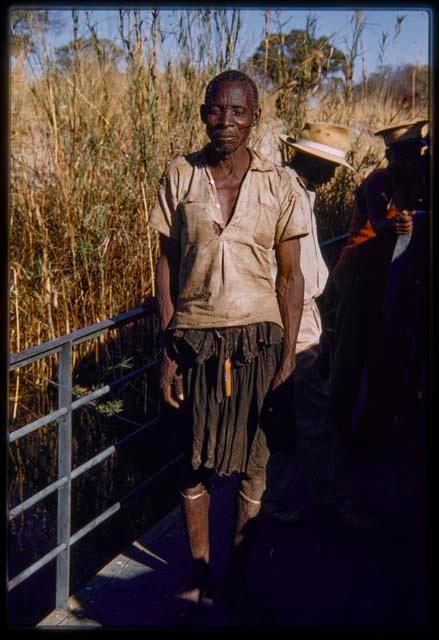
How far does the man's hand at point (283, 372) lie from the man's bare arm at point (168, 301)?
0.33 metres

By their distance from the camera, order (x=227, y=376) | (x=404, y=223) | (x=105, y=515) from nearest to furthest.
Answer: (x=227, y=376) → (x=105, y=515) → (x=404, y=223)

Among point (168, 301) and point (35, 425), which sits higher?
point (168, 301)

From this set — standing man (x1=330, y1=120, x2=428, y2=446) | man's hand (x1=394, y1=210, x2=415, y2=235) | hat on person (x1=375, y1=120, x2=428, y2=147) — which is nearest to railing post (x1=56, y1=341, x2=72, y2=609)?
standing man (x1=330, y1=120, x2=428, y2=446)

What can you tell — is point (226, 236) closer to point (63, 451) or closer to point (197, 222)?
point (197, 222)

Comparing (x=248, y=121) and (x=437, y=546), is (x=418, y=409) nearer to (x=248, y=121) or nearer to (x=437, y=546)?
(x=437, y=546)

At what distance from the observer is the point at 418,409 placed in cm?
531

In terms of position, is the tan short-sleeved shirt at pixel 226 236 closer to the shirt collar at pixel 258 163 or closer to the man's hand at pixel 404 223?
the shirt collar at pixel 258 163

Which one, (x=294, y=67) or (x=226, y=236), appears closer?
(x=226, y=236)

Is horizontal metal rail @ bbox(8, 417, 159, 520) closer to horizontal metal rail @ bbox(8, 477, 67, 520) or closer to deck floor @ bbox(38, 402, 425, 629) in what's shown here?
horizontal metal rail @ bbox(8, 477, 67, 520)

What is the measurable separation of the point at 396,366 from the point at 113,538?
6.15 ft

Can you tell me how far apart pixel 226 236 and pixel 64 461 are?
3.42 ft

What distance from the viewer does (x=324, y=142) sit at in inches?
155

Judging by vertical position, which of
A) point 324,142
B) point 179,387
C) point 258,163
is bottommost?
point 179,387

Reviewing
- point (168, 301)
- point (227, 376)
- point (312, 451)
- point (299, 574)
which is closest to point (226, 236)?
point (168, 301)
